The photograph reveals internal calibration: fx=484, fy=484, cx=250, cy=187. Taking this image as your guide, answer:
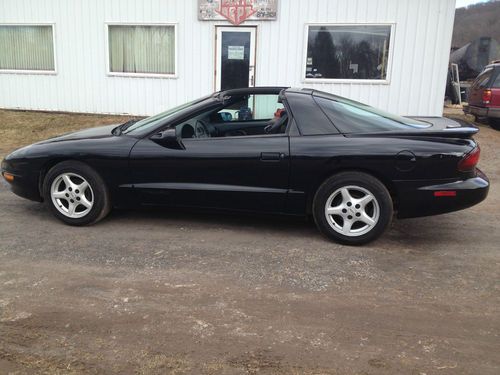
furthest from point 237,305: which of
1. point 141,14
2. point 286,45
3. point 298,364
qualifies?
point 141,14

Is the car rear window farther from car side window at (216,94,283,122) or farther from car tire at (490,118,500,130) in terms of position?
car tire at (490,118,500,130)

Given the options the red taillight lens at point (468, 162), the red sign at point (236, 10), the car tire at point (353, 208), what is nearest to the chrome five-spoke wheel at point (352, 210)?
the car tire at point (353, 208)

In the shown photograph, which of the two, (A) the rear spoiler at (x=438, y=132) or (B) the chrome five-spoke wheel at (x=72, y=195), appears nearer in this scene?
(A) the rear spoiler at (x=438, y=132)

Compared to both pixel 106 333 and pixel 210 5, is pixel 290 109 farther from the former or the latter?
pixel 210 5

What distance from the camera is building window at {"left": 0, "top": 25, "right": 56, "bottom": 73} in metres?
11.9

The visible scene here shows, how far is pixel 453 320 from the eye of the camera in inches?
120

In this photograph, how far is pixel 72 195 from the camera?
465 centimetres

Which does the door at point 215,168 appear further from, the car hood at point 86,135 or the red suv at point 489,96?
the red suv at point 489,96

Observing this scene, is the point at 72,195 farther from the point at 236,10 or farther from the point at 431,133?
the point at 236,10

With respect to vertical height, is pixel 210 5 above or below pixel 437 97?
above

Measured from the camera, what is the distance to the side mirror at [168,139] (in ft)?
14.6

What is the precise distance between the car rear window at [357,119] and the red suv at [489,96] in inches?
322

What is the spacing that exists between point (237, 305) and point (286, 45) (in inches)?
328

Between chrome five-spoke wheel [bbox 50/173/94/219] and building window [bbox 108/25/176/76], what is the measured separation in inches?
281
